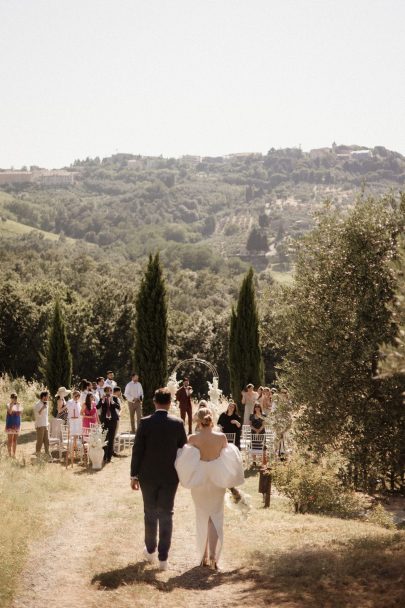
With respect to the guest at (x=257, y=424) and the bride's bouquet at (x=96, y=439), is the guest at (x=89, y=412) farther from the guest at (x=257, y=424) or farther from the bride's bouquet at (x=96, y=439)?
the guest at (x=257, y=424)

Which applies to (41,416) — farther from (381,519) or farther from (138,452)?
(138,452)

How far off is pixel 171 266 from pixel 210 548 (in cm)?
12912

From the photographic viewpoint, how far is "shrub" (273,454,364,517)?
1318cm

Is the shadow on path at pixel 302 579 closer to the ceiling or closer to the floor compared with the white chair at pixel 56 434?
closer to the ceiling

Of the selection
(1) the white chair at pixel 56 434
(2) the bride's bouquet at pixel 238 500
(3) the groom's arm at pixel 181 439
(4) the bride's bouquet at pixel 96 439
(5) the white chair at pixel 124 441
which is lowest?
(5) the white chair at pixel 124 441

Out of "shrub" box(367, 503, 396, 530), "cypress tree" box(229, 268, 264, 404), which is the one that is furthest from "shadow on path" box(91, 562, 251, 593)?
"cypress tree" box(229, 268, 264, 404)

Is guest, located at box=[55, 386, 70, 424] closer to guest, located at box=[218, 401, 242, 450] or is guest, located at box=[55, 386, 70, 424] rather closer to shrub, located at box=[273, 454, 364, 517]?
guest, located at box=[218, 401, 242, 450]

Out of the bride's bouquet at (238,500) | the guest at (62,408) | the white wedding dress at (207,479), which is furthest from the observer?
the guest at (62,408)

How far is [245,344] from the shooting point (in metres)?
28.3

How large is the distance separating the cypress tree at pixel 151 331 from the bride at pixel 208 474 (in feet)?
53.6

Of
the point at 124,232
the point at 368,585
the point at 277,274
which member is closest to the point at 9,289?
the point at 368,585

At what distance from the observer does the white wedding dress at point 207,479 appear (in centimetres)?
845

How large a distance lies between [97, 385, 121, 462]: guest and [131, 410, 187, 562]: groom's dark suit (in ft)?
29.4

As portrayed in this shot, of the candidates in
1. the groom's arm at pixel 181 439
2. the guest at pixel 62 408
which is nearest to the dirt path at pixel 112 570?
the groom's arm at pixel 181 439
